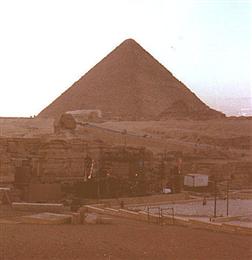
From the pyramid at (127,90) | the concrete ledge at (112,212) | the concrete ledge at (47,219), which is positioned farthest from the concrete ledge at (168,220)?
the pyramid at (127,90)

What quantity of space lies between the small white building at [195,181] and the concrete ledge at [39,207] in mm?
4467

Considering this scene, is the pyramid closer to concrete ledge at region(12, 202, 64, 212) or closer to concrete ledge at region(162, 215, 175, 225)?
concrete ledge at region(12, 202, 64, 212)

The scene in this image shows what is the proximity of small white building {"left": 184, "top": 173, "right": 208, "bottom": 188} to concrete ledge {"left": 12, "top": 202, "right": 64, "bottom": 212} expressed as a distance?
4467 millimetres

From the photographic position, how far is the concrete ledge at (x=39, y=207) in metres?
10.5

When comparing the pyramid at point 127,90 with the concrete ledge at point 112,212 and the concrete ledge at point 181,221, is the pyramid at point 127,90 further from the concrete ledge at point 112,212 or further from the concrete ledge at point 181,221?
the concrete ledge at point 181,221

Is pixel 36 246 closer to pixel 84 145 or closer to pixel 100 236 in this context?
pixel 100 236

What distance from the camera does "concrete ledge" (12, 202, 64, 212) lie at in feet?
34.4

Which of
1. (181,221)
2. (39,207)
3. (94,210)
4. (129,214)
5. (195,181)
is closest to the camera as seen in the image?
(181,221)

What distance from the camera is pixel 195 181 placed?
14.4 meters

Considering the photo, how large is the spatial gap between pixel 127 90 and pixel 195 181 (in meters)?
47.8

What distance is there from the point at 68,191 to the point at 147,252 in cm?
585

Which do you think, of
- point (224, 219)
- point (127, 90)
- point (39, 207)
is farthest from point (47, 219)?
point (127, 90)

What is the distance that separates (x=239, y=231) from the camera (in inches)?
348

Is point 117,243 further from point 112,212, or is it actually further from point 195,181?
point 195,181
